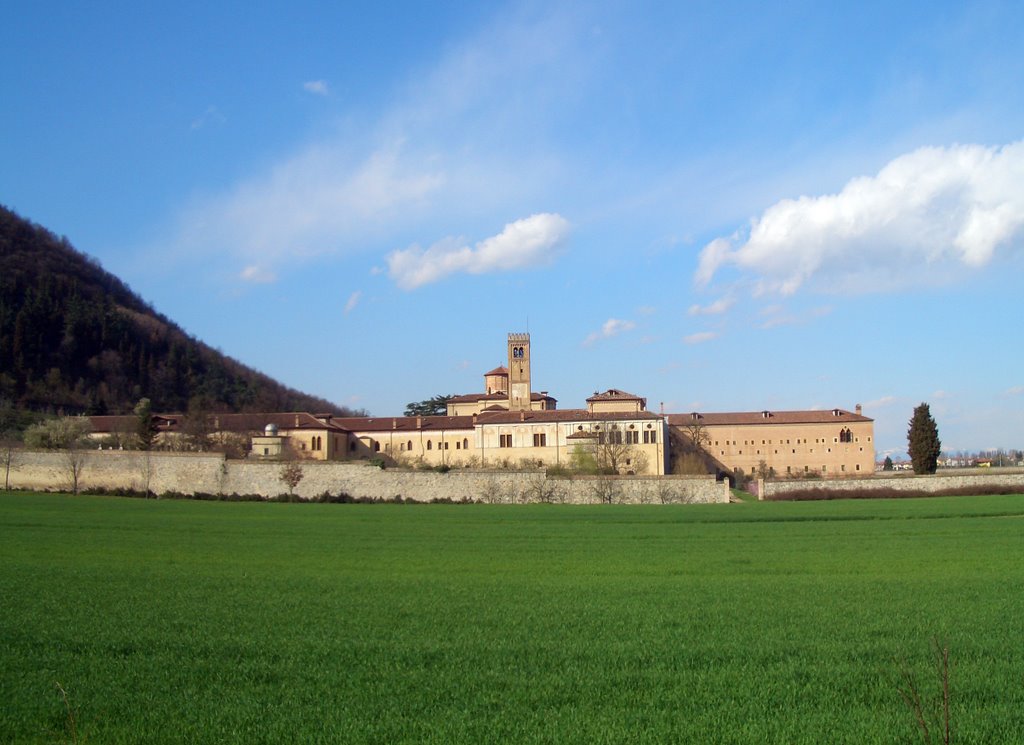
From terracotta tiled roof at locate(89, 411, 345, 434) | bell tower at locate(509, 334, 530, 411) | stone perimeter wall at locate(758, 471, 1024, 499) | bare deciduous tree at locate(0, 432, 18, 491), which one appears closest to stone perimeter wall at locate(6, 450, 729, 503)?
bare deciduous tree at locate(0, 432, 18, 491)

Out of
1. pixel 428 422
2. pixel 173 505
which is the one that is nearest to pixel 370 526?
pixel 173 505

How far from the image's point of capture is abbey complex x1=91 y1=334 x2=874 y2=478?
83.5 m

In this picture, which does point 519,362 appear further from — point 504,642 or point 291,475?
point 504,642

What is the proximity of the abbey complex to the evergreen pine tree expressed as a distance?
30.3ft

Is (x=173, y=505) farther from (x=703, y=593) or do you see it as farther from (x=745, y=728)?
(x=745, y=728)

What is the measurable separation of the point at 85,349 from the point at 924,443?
312 ft

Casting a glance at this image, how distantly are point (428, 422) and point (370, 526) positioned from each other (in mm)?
59624

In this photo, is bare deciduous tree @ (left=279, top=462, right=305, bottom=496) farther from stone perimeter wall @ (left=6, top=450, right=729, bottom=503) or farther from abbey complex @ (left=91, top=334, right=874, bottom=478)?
abbey complex @ (left=91, top=334, right=874, bottom=478)

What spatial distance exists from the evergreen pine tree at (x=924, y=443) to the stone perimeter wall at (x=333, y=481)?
29.1 m

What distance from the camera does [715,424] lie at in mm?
104750

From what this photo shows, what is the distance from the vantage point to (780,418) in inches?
4102

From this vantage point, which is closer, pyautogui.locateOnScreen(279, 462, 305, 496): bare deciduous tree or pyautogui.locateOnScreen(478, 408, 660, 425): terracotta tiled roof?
pyautogui.locateOnScreen(279, 462, 305, 496): bare deciduous tree

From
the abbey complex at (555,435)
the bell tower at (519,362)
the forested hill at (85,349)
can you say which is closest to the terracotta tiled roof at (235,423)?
the abbey complex at (555,435)

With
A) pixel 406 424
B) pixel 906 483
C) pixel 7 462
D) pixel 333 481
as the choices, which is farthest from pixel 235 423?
pixel 906 483
